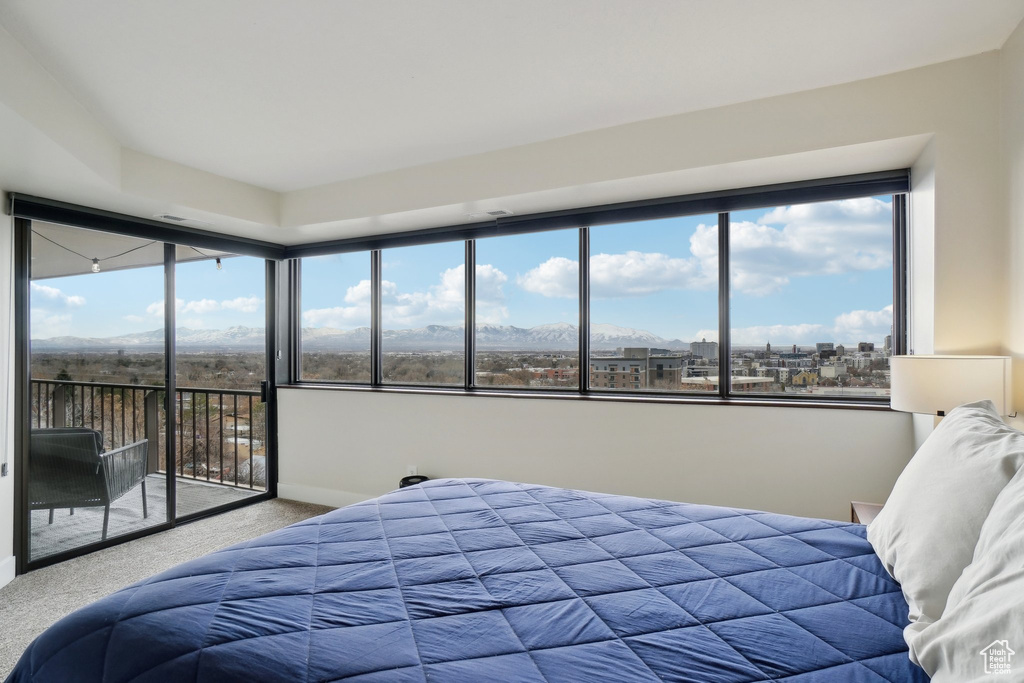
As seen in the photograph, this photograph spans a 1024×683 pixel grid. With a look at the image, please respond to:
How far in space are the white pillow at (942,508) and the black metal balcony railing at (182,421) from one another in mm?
4165

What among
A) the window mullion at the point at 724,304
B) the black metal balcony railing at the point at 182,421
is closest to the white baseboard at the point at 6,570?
the black metal balcony railing at the point at 182,421

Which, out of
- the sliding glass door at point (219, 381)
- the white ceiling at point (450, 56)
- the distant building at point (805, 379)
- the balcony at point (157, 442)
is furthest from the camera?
the sliding glass door at point (219, 381)

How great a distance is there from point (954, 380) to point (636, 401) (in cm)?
156

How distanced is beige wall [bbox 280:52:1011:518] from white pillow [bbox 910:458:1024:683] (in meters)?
1.79

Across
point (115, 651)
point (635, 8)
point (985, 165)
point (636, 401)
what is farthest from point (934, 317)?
point (115, 651)

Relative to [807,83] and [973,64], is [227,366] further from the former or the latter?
[973,64]

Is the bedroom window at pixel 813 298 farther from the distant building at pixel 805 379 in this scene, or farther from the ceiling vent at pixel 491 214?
the ceiling vent at pixel 491 214

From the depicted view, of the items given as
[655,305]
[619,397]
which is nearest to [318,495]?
[619,397]

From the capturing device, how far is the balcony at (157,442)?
3209mm

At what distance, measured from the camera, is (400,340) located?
14.3ft

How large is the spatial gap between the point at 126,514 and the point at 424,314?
8.04 feet

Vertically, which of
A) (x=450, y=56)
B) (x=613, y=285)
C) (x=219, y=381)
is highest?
(x=450, y=56)

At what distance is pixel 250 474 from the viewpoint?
450 centimetres

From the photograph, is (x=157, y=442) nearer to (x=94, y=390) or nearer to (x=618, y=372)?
(x=94, y=390)
